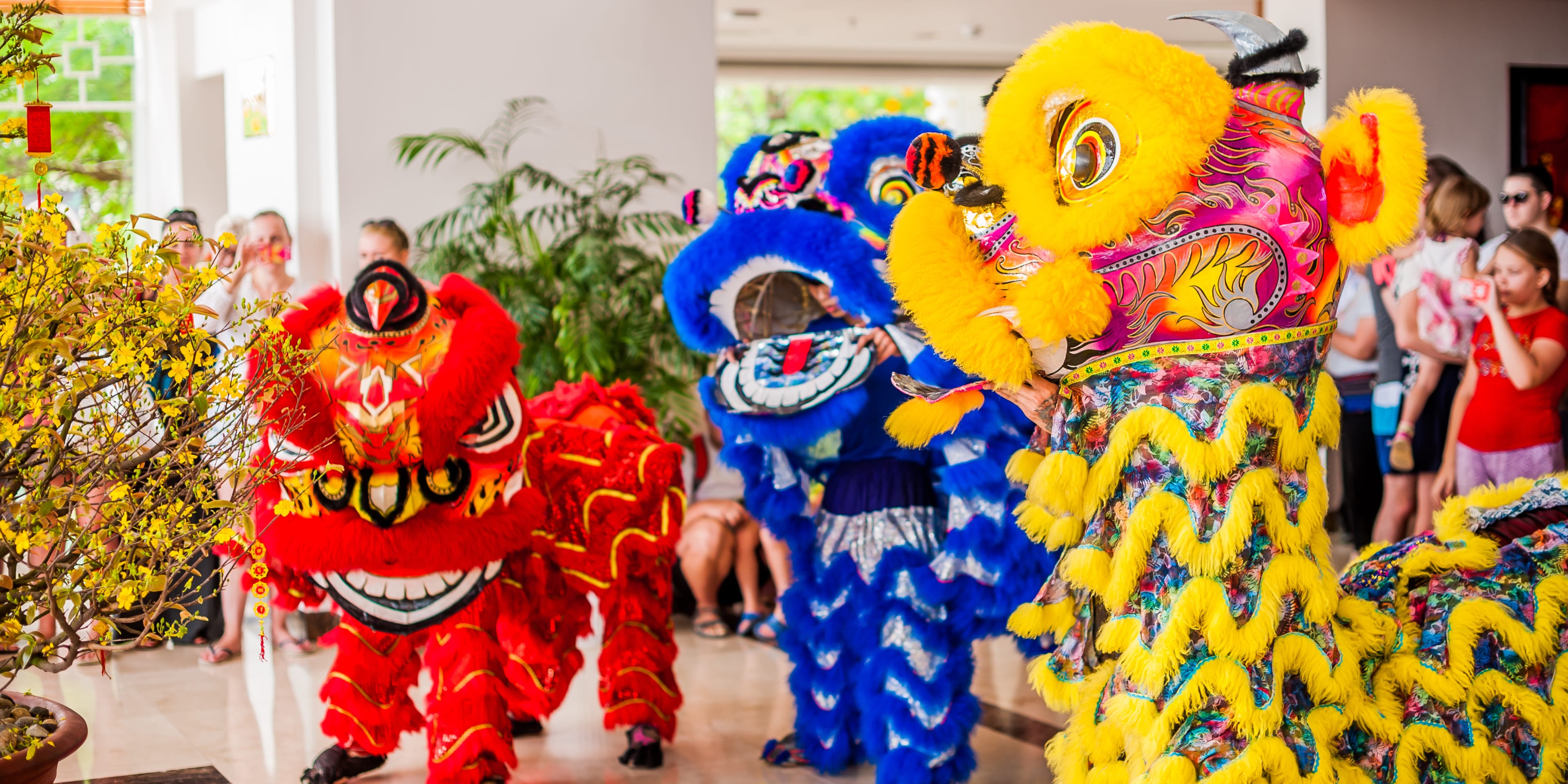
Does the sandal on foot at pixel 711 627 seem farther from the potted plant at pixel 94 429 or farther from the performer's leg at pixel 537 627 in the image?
the potted plant at pixel 94 429

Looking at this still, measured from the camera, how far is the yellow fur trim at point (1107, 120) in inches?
71.7

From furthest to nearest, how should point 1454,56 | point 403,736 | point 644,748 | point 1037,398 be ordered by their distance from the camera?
point 1454,56
point 403,736
point 644,748
point 1037,398

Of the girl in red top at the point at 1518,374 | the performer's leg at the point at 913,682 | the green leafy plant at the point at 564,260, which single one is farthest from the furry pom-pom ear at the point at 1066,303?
the green leafy plant at the point at 564,260

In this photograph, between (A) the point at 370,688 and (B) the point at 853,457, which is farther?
(B) the point at 853,457

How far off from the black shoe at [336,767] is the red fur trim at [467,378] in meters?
0.89

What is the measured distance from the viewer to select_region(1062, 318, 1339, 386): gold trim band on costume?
74.0 inches

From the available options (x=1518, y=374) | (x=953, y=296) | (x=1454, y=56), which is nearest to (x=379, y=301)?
(x=953, y=296)

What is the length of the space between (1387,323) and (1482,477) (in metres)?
0.89

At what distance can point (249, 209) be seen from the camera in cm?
608

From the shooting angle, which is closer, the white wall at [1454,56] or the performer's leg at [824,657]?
the performer's leg at [824,657]

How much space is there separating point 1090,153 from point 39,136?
1.39 m

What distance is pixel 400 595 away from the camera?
9.46 ft

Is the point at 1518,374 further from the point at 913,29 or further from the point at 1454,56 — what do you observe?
the point at 913,29

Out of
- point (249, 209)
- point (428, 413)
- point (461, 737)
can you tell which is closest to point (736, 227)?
point (428, 413)
